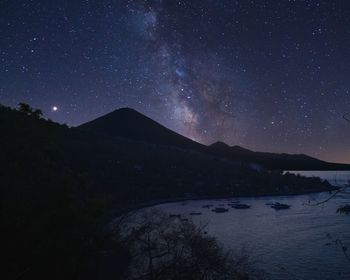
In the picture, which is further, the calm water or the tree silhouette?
the calm water

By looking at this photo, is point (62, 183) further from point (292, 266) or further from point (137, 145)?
point (137, 145)

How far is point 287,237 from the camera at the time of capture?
61.2m

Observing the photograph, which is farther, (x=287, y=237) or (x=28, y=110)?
(x=287, y=237)

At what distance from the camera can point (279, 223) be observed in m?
77.6

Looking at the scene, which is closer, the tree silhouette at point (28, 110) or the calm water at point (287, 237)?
the tree silhouette at point (28, 110)

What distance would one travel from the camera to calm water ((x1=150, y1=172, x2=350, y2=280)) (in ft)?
132

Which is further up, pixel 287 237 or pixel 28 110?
pixel 28 110

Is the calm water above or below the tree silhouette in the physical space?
below

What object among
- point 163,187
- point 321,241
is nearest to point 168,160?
point 163,187

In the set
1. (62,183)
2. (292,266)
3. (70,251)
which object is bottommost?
(292,266)

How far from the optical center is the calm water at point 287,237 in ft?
132

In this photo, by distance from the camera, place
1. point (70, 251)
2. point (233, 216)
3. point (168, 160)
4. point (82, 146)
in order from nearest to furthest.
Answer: point (70, 251) < point (233, 216) < point (82, 146) < point (168, 160)

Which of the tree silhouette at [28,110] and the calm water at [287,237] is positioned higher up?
the tree silhouette at [28,110]

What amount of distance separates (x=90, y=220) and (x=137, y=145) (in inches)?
6570
